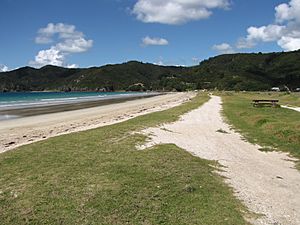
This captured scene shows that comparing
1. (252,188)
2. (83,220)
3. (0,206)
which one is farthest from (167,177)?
(0,206)

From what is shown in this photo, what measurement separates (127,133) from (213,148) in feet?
16.3

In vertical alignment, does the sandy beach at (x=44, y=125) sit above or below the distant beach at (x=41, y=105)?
above

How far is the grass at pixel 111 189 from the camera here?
664 centimetres

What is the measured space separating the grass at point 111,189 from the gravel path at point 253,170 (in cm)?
57

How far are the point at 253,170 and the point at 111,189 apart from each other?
5.36 m

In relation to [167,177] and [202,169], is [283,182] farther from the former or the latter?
[167,177]

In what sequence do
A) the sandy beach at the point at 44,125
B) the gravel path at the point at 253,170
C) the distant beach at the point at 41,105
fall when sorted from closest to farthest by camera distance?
the gravel path at the point at 253,170
the sandy beach at the point at 44,125
the distant beach at the point at 41,105

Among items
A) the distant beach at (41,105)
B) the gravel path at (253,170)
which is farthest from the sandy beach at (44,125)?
the gravel path at (253,170)

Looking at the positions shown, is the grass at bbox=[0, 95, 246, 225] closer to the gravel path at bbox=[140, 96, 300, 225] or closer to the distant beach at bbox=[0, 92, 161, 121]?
the gravel path at bbox=[140, 96, 300, 225]

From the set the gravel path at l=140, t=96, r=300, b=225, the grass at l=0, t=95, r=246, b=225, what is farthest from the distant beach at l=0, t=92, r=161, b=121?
the grass at l=0, t=95, r=246, b=225

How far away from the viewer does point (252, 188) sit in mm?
8773

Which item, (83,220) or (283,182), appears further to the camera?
(283,182)

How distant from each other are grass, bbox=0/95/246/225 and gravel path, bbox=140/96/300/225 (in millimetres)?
565

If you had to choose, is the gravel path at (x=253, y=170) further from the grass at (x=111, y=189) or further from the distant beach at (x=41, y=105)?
the distant beach at (x=41, y=105)
